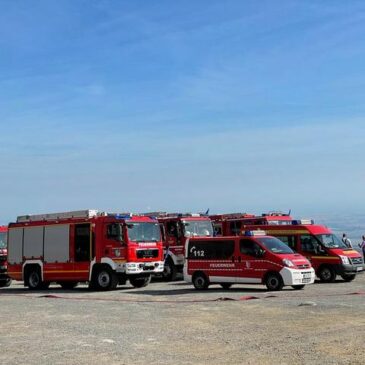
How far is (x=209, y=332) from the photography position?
42.9ft

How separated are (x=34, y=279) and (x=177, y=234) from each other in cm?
637

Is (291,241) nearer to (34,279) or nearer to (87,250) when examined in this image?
(87,250)

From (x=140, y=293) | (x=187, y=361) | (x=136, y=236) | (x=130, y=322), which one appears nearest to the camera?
(x=187, y=361)

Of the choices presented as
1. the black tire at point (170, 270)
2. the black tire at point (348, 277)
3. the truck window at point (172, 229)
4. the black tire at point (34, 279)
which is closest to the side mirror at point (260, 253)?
the black tire at point (348, 277)

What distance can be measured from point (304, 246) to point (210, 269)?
509cm

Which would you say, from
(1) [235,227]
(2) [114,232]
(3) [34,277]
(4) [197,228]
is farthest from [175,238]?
(3) [34,277]

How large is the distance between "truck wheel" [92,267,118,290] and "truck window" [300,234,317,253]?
782cm

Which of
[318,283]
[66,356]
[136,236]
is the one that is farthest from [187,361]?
[318,283]

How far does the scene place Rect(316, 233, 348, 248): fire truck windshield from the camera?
2638 cm

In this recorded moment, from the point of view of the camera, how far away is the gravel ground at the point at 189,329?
10562mm

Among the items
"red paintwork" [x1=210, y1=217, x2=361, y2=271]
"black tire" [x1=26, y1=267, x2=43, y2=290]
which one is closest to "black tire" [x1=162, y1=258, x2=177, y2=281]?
"red paintwork" [x1=210, y1=217, x2=361, y2=271]

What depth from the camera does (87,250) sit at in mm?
25297

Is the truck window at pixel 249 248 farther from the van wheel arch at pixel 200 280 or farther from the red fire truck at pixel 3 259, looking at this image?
the red fire truck at pixel 3 259

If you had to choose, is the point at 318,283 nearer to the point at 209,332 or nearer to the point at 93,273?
the point at 93,273
